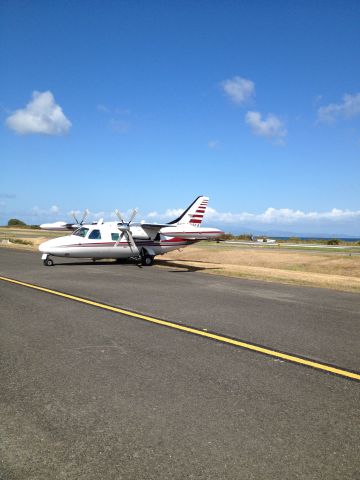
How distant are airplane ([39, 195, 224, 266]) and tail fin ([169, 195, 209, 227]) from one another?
2078 mm

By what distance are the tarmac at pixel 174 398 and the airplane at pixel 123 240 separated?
13.2 metres

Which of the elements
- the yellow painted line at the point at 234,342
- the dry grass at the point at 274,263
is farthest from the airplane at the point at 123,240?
the yellow painted line at the point at 234,342

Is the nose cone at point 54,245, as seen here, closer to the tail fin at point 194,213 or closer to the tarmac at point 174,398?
the tail fin at point 194,213

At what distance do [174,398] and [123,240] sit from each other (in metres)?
20.0

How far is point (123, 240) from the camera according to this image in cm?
2411

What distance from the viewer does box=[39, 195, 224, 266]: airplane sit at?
21906 mm

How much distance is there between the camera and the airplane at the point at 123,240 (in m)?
21.9

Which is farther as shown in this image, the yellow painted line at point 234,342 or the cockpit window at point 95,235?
the cockpit window at point 95,235

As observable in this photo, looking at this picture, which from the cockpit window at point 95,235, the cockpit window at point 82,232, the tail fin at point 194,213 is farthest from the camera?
the tail fin at point 194,213

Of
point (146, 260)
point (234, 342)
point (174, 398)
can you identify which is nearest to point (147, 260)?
point (146, 260)

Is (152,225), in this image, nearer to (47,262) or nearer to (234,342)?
(47,262)

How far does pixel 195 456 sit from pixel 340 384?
7.94ft

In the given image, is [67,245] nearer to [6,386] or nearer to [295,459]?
[6,386]

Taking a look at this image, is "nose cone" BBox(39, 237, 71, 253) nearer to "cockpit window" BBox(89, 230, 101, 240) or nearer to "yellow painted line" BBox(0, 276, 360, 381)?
"cockpit window" BBox(89, 230, 101, 240)
